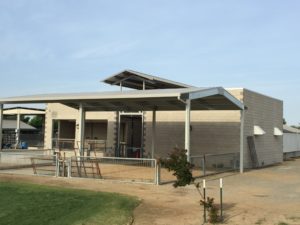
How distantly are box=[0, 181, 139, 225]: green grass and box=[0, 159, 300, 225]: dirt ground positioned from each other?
557 millimetres

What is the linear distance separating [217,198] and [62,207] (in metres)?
4.62

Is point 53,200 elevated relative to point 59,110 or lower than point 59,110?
lower

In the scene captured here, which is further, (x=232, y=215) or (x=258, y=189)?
→ (x=258, y=189)

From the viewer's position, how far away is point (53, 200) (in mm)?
13211

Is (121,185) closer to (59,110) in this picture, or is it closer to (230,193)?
(230,193)

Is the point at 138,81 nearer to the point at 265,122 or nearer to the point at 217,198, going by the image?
the point at 265,122

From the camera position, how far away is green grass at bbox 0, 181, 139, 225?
11.2 metres

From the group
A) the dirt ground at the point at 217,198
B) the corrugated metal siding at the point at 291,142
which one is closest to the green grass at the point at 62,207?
the dirt ground at the point at 217,198

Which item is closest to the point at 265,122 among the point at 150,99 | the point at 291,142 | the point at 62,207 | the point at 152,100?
the point at 291,142

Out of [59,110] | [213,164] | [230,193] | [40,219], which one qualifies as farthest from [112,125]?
[40,219]

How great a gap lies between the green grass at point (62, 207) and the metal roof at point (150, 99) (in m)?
5.58

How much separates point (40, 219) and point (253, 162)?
1813 cm

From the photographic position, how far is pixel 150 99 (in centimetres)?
1925

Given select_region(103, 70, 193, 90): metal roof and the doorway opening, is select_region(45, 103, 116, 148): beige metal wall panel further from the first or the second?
select_region(103, 70, 193, 90): metal roof
